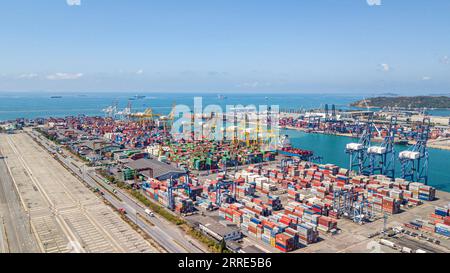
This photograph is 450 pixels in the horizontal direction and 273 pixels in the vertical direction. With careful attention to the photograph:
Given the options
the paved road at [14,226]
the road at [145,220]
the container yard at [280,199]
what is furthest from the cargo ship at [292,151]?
the paved road at [14,226]

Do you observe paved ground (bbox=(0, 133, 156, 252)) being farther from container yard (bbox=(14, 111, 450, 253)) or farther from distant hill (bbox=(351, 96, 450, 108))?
distant hill (bbox=(351, 96, 450, 108))

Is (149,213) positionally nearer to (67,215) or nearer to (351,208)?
(67,215)

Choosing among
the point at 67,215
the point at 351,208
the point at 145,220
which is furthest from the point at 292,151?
the point at 67,215

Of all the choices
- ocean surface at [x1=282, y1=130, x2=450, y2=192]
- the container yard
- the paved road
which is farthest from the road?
ocean surface at [x1=282, y1=130, x2=450, y2=192]

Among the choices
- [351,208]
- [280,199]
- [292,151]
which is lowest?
[280,199]

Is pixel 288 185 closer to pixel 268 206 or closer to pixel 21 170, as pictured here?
pixel 268 206

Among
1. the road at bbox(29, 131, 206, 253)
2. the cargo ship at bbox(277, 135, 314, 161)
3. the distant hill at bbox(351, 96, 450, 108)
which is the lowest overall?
the road at bbox(29, 131, 206, 253)
